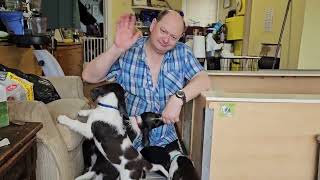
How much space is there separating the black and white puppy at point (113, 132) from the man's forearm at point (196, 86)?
293 mm

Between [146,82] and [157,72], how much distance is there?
76mm

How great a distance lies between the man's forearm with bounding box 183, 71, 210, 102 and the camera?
1397 millimetres

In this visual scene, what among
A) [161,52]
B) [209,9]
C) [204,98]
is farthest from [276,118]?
[209,9]

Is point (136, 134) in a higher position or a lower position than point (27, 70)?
lower

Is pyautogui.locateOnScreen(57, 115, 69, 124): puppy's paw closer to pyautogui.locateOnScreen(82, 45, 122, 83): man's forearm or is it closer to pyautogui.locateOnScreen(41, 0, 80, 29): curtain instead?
pyautogui.locateOnScreen(82, 45, 122, 83): man's forearm

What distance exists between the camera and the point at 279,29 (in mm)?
4133

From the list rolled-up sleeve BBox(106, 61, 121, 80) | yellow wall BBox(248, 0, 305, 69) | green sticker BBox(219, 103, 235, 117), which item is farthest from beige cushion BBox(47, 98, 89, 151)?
yellow wall BBox(248, 0, 305, 69)

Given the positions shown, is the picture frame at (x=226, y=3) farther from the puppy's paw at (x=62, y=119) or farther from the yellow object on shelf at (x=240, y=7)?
the puppy's paw at (x=62, y=119)

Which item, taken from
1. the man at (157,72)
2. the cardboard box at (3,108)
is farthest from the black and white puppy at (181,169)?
the cardboard box at (3,108)

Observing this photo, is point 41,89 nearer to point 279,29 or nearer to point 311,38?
point 311,38

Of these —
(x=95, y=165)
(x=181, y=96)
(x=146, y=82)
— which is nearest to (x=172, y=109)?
(x=181, y=96)

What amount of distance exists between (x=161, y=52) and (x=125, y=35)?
9.5 inches

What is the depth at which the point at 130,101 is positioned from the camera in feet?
5.01

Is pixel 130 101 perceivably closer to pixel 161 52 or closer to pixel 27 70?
pixel 161 52
